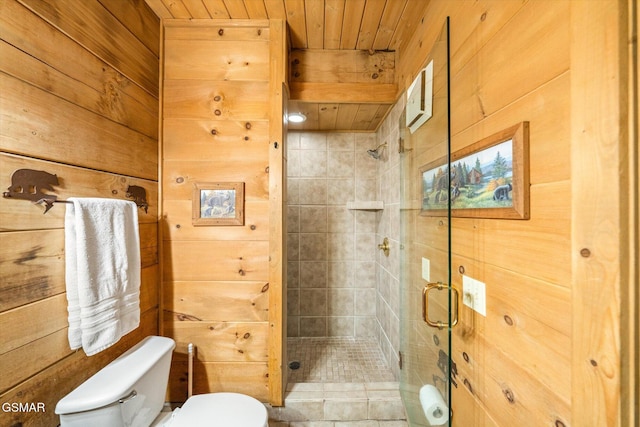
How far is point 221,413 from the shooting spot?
1.07 m

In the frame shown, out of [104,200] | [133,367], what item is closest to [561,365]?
[133,367]

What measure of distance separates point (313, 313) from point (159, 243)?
4.45 ft

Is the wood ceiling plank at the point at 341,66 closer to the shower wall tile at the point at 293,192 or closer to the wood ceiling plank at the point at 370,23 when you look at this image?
the wood ceiling plank at the point at 370,23

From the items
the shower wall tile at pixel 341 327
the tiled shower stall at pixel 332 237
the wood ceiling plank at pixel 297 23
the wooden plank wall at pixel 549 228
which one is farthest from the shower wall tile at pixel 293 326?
the wood ceiling plank at pixel 297 23

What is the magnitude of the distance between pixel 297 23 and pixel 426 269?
4.95 feet

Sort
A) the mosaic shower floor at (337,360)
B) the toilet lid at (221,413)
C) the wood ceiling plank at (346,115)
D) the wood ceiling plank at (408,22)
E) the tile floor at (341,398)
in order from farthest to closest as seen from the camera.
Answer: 1. the wood ceiling plank at (346,115)
2. the mosaic shower floor at (337,360)
3. the tile floor at (341,398)
4. the wood ceiling plank at (408,22)
5. the toilet lid at (221,413)

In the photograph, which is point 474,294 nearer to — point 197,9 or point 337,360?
point 337,360

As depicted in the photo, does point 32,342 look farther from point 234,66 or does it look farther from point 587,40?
point 587,40

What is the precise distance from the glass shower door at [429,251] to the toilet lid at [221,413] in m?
0.72

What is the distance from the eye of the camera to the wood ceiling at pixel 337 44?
1.25 m

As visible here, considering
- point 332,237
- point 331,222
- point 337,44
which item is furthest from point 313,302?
point 337,44

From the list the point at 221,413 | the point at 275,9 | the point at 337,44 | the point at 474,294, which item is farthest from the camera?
the point at 337,44

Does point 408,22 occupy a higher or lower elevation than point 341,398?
higher

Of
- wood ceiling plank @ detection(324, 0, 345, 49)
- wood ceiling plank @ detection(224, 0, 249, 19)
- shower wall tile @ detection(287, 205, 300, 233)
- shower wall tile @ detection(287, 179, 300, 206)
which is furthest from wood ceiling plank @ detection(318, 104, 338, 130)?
shower wall tile @ detection(287, 205, 300, 233)
